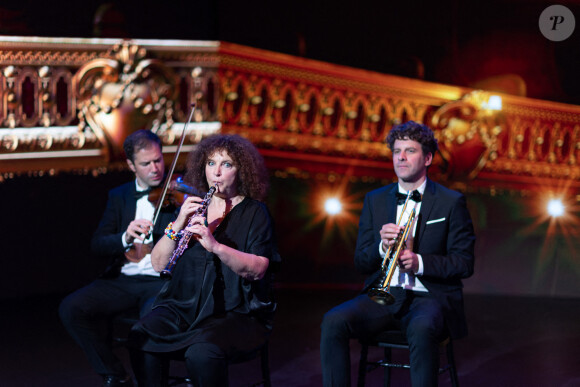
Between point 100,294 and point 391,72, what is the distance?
123 inches

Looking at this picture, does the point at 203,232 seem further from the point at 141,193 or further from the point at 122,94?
the point at 122,94

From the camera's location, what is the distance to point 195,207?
294 cm

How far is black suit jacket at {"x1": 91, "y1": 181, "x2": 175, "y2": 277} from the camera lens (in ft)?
12.6

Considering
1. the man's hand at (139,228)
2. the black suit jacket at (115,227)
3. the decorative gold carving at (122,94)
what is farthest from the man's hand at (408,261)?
the decorative gold carving at (122,94)

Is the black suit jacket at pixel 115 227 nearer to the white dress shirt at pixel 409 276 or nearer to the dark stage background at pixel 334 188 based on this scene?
the dark stage background at pixel 334 188

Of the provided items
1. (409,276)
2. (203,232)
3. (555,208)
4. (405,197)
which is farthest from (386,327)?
(555,208)

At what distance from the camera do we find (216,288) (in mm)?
3062

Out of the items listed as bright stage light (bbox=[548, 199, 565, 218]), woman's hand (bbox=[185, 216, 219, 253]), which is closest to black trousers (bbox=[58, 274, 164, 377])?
woman's hand (bbox=[185, 216, 219, 253])

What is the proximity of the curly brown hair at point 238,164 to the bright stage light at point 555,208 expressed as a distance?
9.70ft

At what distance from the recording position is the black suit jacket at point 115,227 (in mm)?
3826

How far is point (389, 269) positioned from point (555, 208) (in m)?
2.83

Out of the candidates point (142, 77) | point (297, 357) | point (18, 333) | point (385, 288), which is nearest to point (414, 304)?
point (385, 288)

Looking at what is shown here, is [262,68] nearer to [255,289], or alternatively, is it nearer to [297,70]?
[297,70]

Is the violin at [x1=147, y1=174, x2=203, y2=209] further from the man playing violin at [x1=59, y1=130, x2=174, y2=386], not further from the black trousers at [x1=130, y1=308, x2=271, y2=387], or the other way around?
the black trousers at [x1=130, y1=308, x2=271, y2=387]
